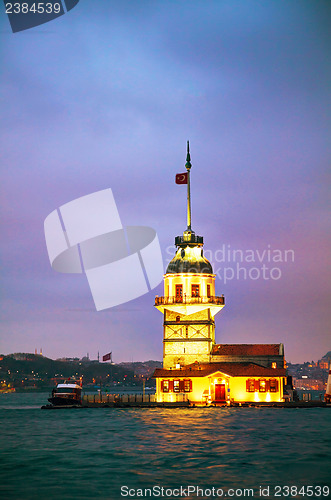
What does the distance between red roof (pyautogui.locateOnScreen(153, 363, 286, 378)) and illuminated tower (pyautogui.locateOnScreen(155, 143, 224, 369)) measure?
2.26 meters

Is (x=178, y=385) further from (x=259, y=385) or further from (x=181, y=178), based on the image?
→ (x=181, y=178)

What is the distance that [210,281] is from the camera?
92.1m

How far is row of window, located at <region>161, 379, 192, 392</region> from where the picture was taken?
86000mm

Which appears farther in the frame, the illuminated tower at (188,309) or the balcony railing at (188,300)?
the balcony railing at (188,300)

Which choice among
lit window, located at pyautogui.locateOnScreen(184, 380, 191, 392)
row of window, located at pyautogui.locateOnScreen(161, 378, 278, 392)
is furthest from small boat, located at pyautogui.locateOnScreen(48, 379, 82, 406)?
row of window, located at pyautogui.locateOnScreen(161, 378, 278, 392)

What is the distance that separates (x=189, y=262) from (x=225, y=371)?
14576mm

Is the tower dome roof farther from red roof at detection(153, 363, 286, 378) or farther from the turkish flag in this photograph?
red roof at detection(153, 363, 286, 378)

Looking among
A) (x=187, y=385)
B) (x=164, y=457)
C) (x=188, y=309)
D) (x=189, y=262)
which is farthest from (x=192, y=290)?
(x=164, y=457)

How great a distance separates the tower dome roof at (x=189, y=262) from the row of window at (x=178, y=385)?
44.1 feet

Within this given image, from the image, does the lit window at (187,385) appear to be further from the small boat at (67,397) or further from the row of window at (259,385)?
the small boat at (67,397)

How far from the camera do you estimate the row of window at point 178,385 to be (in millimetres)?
86000

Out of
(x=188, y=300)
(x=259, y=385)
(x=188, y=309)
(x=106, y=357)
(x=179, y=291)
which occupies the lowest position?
(x=259, y=385)

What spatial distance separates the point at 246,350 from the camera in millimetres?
92500

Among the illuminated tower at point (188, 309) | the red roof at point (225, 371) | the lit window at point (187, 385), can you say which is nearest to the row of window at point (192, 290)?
the illuminated tower at point (188, 309)
